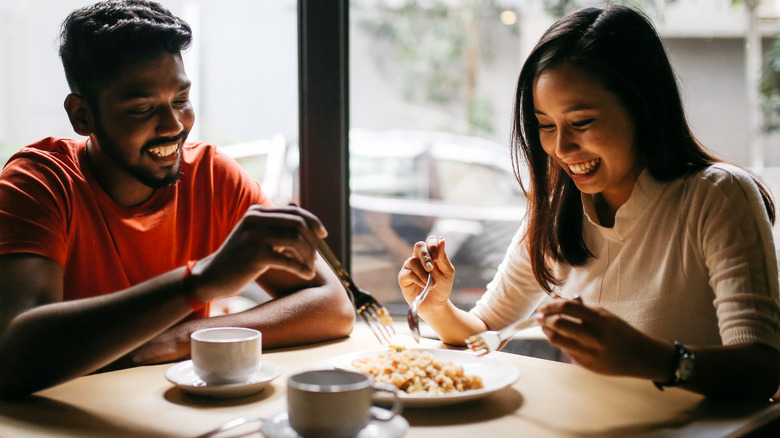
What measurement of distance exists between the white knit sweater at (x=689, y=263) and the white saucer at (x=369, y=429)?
0.66 m

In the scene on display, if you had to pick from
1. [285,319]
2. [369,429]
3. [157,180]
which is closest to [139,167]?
[157,180]

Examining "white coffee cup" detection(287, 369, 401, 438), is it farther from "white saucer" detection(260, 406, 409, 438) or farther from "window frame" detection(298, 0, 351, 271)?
"window frame" detection(298, 0, 351, 271)

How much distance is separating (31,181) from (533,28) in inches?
65.1

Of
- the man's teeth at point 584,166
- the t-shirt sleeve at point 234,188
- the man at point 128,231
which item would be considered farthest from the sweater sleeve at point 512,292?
the t-shirt sleeve at point 234,188

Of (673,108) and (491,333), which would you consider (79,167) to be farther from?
(673,108)

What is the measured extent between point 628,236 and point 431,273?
45 centimetres

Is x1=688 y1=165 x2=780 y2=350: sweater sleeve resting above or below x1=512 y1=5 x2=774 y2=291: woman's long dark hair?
below

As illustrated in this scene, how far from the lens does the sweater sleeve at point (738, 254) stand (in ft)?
3.88

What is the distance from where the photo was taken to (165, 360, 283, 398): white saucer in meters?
1.11

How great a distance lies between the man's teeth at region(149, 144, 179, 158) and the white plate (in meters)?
0.68

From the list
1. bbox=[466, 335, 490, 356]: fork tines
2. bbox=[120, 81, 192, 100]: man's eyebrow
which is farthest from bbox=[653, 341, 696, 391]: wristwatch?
bbox=[120, 81, 192, 100]: man's eyebrow

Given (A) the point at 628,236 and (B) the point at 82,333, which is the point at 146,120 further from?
(A) the point at 628,236

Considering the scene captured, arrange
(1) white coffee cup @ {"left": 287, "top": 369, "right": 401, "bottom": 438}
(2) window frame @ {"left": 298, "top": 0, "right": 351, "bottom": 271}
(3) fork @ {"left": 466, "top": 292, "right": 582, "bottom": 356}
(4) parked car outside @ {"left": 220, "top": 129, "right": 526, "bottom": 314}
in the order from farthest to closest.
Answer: (4) parked car outside @ {"left": 220, "top": 129, "right": 526, "bottom": 314} < (2) window frame @ {"left": 298, "top": 0, "right": 351, "bottom": 271} < (3) fork @ {"left": 466, "top": 292, "right": 582, "bottom": 356} < (1) white coffee cup @ {"left": 287, "top": 369, "right": 401, "bottom": 438}

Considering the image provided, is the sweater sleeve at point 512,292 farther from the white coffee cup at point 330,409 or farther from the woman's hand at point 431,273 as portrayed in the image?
the white coffee cup at point 330,409
